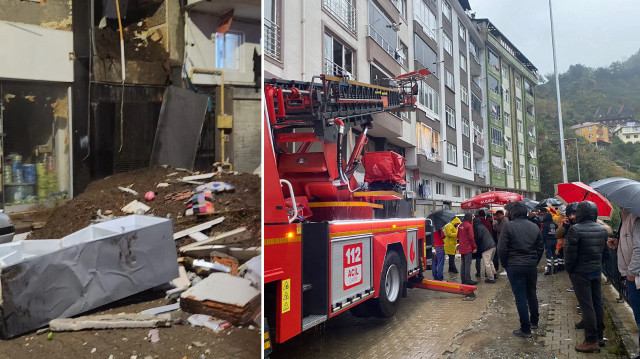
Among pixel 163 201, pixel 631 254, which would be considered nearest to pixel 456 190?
pixel 631 254

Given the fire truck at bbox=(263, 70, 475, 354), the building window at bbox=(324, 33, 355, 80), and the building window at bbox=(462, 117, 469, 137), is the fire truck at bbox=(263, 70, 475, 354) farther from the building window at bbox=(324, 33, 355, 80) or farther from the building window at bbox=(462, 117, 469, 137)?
the building window at bbox=(462, 117, 469, 137)

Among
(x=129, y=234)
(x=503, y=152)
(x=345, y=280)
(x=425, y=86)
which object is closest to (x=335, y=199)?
(x=345, y=280)

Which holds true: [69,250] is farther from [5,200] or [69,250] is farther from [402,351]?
[402,351]

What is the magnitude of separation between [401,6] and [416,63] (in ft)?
1.29

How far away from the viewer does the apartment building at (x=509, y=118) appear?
3168 mm

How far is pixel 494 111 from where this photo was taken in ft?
11.3

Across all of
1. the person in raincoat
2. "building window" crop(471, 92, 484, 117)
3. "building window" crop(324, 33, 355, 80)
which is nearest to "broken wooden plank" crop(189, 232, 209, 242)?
"building window" crop(324, 33, 355, 80)

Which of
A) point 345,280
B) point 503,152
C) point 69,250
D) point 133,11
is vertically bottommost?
point 345,280

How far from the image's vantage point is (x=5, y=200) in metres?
1.14

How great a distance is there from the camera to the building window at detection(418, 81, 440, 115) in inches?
112

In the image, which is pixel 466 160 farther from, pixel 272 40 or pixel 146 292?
pixel 146 292

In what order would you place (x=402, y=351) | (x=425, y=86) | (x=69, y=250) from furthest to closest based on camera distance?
(x=425, y=86)
(x=402, y=351)
(x=69, y=250)

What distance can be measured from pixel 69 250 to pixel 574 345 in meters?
3.36

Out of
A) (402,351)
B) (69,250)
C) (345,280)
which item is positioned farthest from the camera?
(345,280)
